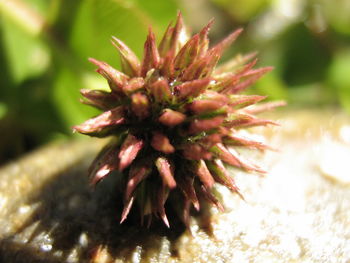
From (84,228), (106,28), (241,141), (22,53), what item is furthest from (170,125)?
(22,53)

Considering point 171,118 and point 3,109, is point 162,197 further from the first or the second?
point 3,109

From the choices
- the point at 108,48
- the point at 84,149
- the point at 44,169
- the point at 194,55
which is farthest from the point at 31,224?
the point at 108,48

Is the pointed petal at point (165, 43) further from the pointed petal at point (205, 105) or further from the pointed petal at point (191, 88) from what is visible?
the pointed petal at point (205, 105)

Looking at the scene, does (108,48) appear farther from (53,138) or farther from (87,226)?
(87,226)

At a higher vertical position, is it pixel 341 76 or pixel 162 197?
pixel 341 76

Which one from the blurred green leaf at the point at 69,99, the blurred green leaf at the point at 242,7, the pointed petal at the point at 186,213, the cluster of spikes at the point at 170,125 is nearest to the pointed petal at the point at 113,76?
the cluster of spikes at the point at 170,125

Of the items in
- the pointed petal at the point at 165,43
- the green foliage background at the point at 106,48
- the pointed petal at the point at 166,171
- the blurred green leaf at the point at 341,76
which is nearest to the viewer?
the pointed petal at the point at 166,171

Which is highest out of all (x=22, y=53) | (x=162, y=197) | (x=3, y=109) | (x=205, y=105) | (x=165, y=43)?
(x=22, y=53)
